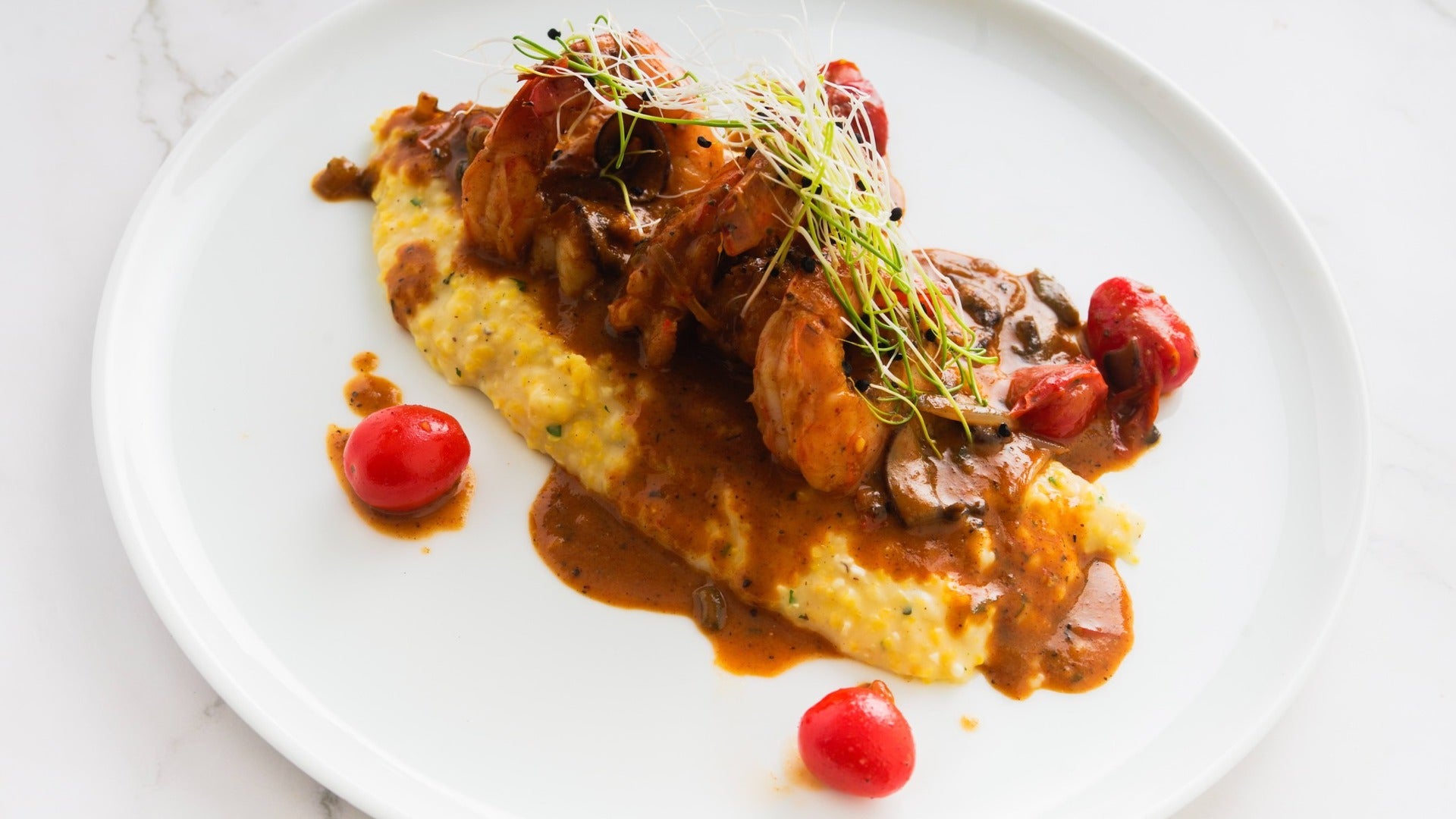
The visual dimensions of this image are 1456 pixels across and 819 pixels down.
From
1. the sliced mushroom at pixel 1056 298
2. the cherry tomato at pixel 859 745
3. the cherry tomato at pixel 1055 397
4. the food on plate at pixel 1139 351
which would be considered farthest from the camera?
the sliced mushroom at pixel 1056 298

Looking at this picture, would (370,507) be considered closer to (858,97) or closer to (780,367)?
(780,367)

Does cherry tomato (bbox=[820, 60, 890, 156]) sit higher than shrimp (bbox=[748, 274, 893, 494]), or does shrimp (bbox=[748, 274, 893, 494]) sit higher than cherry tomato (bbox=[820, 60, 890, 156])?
cherry tomato (bbox=[820, 60, 890, 156])

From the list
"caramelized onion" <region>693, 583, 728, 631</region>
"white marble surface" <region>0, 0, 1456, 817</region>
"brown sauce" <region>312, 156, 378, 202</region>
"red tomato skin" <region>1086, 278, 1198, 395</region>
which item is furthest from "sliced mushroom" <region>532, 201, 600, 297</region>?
"red tomato skin" <region>1086, 278, 1198, 395</region>

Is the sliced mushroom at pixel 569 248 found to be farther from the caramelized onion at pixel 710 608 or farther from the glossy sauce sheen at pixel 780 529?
the caramelized onion at pixel 710 608

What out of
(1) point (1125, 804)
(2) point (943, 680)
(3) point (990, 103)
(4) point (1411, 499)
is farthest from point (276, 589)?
(4) point (1411, 499)

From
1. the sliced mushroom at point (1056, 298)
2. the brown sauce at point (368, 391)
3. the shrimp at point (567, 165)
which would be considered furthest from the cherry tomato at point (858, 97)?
the brown sauce at point (368, 391)

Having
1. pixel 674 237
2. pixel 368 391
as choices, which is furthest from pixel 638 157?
pixel 368 391

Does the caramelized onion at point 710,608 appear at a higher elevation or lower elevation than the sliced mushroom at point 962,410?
lower

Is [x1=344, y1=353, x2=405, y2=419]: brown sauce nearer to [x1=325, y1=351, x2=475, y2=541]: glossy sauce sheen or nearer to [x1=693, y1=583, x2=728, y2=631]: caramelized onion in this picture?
[x1=325, y1=351, x2=475, y2=541]: glossy sauce sheen
